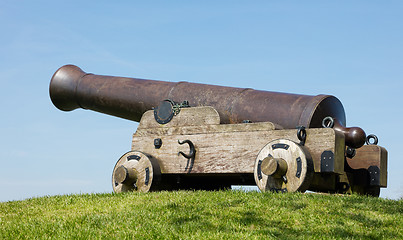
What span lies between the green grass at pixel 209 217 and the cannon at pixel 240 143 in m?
0.49

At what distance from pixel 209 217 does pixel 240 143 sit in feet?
7.13

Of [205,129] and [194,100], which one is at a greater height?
[194,100]

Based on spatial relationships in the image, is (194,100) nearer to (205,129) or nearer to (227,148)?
(205,129)

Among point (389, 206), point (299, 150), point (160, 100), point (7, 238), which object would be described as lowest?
point (7, 238)

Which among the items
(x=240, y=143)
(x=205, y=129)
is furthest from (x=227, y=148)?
(x=205, y=129)

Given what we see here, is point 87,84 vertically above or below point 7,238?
above

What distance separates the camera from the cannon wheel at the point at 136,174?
891cm

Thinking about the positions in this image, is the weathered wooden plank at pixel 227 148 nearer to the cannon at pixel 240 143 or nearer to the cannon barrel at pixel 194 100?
the cannon at pixel 240 143

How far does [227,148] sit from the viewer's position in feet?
28.0

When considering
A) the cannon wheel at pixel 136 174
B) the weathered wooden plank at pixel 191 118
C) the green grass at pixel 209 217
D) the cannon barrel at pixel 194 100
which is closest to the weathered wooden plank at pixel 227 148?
the weathered wooden plank at pixel 191 118

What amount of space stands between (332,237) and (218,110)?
3.75 meters

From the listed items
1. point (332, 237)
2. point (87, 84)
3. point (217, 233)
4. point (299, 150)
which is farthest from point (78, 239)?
point (87, 84)

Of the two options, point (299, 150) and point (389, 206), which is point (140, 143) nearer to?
point (299, 150)

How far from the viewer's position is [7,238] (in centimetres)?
613
